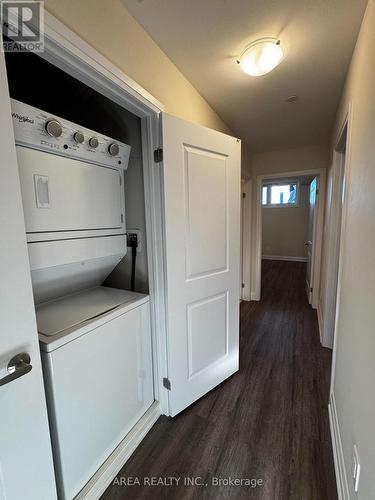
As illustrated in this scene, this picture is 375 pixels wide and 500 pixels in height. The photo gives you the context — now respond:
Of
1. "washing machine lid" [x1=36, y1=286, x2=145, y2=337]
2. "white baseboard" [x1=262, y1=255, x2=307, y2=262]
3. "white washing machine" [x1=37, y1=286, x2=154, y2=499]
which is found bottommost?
"white baseboard" [x1=262, y1=255, x2=307, y2=262]

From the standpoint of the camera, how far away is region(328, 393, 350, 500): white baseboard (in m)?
1.05

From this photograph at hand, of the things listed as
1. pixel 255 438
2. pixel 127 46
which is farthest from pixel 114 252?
pixel 255 438

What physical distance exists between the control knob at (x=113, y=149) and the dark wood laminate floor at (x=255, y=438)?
67.6 inches

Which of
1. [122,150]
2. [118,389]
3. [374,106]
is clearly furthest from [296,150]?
[118,389]

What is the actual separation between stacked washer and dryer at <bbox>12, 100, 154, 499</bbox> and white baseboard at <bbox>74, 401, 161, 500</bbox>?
32mm

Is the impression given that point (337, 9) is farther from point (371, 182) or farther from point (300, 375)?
point (300, 375)

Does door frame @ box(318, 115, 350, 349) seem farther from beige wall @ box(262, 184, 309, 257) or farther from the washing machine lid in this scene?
beige wall @ box(262, 184, 309, 257)

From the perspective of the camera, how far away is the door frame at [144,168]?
0.89 meters

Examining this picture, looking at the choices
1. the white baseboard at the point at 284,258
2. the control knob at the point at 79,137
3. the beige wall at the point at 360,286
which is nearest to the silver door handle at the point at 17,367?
the control knob at the point at 79,137

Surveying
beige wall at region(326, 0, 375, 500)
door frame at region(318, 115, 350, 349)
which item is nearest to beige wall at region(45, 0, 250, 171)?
beige wall at region(326, 0, 375, 500)

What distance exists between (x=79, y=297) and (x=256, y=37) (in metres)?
1.85

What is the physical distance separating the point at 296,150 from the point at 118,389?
350 cm

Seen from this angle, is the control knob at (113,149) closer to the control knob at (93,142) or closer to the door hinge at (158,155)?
the control knob at (93,142)

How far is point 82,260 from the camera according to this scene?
119cm
